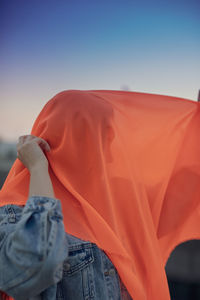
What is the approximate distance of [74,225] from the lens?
0.71m

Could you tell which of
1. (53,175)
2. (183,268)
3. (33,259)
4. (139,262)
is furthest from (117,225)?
(183,268)

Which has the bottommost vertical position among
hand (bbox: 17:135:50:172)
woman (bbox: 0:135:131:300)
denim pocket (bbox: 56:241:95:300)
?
denim pocket (bbox: 56:241:95:300)

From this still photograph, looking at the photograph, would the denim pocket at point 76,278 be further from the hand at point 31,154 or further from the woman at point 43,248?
the hand at point 31,154

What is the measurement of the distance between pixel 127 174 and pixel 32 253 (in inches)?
15.6

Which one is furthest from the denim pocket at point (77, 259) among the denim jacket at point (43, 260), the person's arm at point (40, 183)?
the person's arm at point (40, 183)

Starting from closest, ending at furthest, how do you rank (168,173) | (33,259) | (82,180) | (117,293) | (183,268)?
(33,259) < (117,293) < (82,180) < (168,173) < (183,268)

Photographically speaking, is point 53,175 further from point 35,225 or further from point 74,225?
point 35,225

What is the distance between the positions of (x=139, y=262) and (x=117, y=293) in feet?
0.40

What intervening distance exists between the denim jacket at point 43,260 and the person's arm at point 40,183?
0.16 ft

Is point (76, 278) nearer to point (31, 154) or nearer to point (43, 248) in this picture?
point (43, 248)

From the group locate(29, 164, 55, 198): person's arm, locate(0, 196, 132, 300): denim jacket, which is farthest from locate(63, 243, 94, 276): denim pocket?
locate(29, 164, 55, 198): person's arm

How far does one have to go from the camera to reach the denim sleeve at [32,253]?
489 millimetres

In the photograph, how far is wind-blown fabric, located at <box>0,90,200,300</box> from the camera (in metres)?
0.73

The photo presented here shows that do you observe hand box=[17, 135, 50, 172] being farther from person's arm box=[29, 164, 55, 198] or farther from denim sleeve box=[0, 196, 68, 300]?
denim sleeve box=[0, 196, 68, 300]
